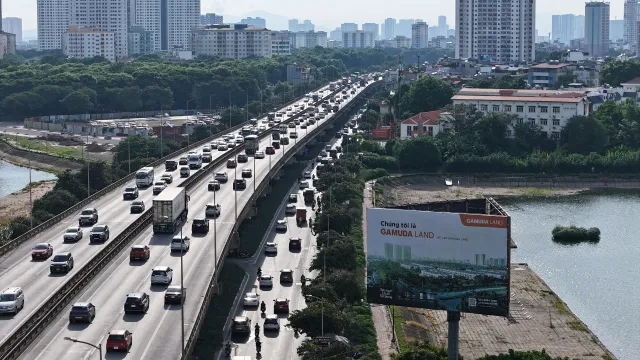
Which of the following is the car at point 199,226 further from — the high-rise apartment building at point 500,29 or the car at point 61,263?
the high-rise apartment building at point 500,29

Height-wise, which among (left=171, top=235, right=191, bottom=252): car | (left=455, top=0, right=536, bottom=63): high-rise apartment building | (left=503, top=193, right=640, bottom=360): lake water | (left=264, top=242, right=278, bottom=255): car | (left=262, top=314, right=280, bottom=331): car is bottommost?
(left=503, top=193, right=640, bottom=360): lake water

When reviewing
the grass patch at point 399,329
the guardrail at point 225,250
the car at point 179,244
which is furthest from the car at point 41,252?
the grass patch at point 399,329

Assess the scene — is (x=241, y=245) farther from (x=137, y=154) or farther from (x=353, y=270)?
(x=137, y=154)

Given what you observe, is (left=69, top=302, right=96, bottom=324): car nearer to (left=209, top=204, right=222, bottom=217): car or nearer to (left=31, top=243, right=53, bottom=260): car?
(left=31, top=243, right=53, bottom=260): car

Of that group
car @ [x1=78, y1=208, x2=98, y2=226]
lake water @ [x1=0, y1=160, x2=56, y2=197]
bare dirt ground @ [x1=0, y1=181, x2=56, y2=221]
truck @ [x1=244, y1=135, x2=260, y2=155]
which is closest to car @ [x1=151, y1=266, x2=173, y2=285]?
car @ [x1=78, y1=208, x2=98, y2=226]

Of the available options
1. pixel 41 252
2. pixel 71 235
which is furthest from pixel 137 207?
pixel 41 252

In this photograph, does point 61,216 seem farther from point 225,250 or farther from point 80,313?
point 80,313

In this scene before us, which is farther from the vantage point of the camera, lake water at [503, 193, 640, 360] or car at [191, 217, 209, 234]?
car at [191, 217, 209, 234]

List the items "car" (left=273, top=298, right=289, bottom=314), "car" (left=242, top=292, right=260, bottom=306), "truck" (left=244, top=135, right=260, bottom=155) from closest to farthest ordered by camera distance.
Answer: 1. "car" (left=273, top=298, right=289, bottom=314)
2. "car" (left=242, top=292, right=260, bottom=306)
3. "truck" (left=244, top=135, right=260, bottom=155)
